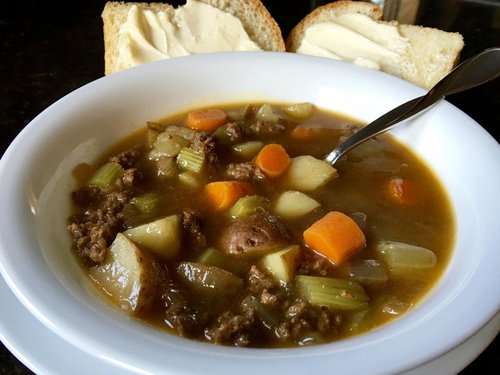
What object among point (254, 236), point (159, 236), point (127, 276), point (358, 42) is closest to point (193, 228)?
point (159, 236)

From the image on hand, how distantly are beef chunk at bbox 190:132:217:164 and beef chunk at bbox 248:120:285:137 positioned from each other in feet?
0.88

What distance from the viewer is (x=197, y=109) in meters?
3.45

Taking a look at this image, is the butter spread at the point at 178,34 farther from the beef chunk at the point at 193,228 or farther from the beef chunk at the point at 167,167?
the beef chunk at the point at 193,228

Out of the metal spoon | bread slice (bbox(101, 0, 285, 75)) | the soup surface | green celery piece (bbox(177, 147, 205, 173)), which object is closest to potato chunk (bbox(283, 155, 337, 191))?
the soup surface

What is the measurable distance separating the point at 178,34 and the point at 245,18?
554 mm

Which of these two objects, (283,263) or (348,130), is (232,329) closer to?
(283,263)

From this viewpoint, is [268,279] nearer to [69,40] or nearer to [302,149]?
[302,149]

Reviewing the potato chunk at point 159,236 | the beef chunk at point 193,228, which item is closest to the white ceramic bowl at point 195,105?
the potato chunk at point 159,236

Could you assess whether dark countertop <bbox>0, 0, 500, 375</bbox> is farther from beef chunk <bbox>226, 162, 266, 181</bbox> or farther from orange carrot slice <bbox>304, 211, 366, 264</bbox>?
orange carrot slice <bbox>304, 211, 366, 264</bbox>

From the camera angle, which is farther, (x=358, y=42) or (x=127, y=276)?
(x=358, y=42)

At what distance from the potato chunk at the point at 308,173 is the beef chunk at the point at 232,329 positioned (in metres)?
0.86

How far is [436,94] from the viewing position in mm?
3094

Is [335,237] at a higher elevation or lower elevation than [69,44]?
higher

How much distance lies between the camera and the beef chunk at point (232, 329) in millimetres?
2082
